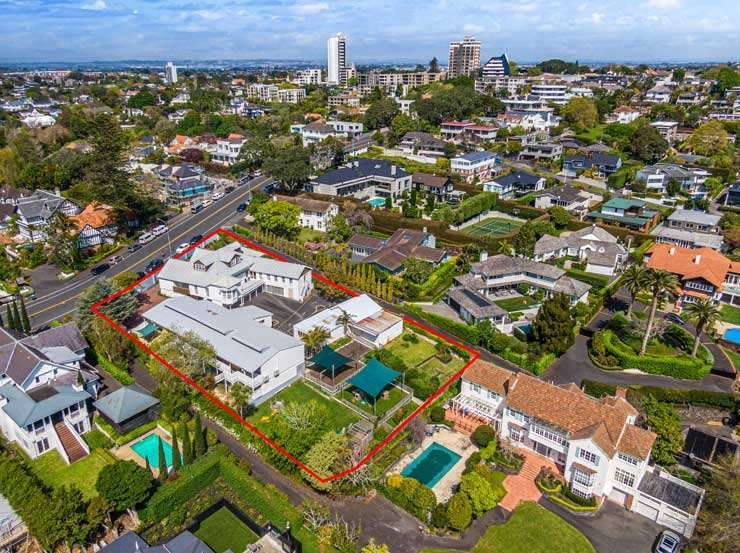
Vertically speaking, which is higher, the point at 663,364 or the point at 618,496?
the point at 663,364

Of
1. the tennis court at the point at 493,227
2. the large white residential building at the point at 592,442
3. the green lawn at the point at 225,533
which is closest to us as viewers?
the green lawn at the point at 225,533

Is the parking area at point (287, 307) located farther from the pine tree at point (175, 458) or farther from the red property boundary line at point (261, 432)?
the pine tree at point (175, 458)

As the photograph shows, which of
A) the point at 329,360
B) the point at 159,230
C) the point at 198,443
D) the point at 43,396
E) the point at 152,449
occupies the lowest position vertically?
the point at 152,449

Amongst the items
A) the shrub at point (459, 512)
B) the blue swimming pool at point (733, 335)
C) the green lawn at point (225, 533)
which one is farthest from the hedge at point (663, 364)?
the green lawn at point (225, 533)

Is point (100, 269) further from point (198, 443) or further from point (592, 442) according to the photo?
point (592, 442)

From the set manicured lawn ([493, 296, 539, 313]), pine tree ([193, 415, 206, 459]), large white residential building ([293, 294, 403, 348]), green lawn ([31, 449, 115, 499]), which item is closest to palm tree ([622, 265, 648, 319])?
manicured lawn ([493, 296, 539, 313])

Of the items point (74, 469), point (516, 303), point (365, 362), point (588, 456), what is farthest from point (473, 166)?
point (74, 469)

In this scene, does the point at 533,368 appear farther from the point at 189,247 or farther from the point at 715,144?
the point at 715,144

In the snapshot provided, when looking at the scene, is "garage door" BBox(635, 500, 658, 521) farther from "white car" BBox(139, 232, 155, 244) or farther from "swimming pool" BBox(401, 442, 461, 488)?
"white car" BBox(139, 232, 155, 244)
